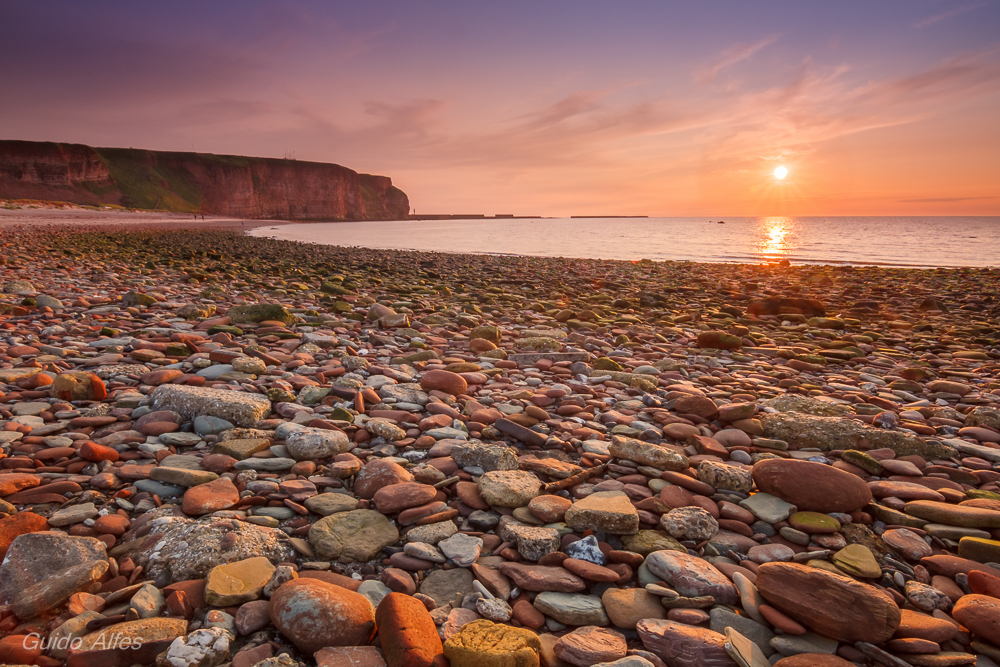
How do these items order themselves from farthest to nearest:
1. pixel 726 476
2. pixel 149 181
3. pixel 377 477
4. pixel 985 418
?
pixel 149 181 → pixel 985 418 → pixel 726 476 → pixel 377 477

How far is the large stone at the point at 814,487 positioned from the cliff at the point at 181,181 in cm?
10924

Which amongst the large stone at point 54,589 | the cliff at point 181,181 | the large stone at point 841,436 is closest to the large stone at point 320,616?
the large stone at point 54,589

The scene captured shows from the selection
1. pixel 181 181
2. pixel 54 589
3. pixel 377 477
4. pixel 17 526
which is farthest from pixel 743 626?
pixel 181 181

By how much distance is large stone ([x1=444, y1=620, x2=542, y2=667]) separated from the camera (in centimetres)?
158

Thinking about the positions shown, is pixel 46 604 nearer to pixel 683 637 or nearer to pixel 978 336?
pixel 683 637

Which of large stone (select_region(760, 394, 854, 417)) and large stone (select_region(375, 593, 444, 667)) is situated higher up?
large stone (select_region(760, 394, 854, 417))

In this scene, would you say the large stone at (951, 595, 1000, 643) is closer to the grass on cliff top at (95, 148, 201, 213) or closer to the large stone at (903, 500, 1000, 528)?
the large stone at (903, 500, 1000, 528)

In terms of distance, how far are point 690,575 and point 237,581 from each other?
182cm

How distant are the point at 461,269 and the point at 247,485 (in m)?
13.1

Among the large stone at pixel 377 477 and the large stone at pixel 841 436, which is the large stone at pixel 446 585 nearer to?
the large stone at pixel 377 477

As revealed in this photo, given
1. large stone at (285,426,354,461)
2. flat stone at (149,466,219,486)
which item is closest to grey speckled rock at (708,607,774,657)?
large stone at (285,426,354,461)

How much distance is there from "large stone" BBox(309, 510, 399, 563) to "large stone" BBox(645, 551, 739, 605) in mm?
1202

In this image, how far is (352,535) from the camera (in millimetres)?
2242

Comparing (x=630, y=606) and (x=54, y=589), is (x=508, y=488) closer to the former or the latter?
(x=630, y=606)
